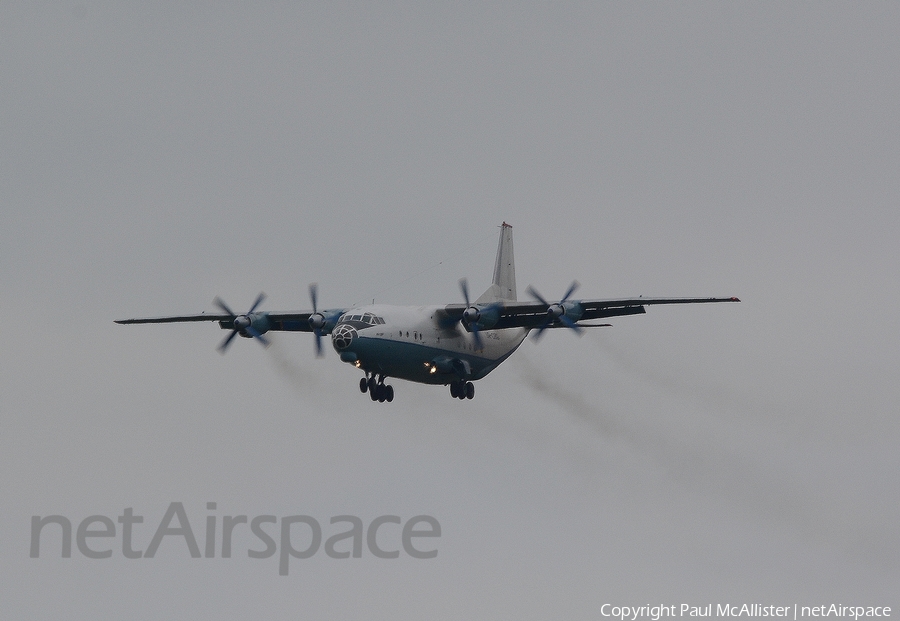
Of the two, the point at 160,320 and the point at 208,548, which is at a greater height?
the point at 160,320

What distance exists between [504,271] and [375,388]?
11395 mm

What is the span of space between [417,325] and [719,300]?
13053 millimetres

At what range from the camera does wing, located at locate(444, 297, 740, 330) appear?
2127 inches

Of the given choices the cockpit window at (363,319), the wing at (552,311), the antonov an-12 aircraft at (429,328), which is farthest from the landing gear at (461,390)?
the cockpit window at (363,319)

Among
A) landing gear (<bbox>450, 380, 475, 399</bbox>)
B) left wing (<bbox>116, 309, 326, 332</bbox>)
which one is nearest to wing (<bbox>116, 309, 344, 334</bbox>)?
left wing (<bbox>116, 309, 326, 332</bbox>)

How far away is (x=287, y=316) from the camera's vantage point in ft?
196

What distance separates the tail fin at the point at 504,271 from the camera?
63906mm

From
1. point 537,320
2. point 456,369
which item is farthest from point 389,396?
point 537,320

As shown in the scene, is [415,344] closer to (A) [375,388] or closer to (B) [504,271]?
(A) [375,388]

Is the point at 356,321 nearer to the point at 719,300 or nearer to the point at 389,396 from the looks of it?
the point at 389,396

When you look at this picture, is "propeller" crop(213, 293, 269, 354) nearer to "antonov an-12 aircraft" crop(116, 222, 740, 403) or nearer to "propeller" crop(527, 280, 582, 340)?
"antonov an-12 aircraft" crop(116, 222, 740, 403)

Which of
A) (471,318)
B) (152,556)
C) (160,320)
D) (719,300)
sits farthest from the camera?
(160,320)

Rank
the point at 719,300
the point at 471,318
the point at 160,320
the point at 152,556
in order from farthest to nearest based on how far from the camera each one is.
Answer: the point at 160,320 < the point at 471,318 < the point at 719,300 < the point at 152,556

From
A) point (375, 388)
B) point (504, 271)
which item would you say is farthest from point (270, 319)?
point (504, 271)
